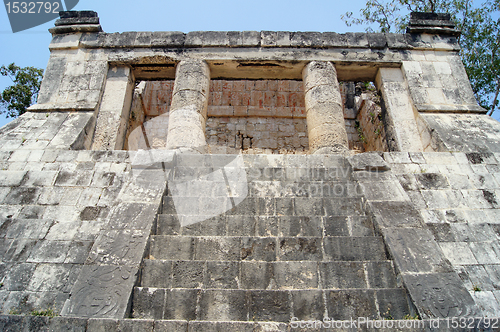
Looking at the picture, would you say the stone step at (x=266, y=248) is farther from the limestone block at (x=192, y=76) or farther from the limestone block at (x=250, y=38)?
the limestone block at (x=250, y=38)

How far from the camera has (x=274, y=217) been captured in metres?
4.40

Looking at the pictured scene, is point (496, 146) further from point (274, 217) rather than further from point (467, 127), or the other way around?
point (274, 217)

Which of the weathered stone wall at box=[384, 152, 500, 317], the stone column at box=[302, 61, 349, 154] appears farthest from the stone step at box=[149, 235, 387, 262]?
the stone column at box=[302, 61, 349, 154]

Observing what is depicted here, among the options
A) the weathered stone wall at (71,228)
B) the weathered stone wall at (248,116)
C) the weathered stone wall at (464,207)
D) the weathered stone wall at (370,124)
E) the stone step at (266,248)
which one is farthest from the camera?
the weathered stone wall at (248,116)

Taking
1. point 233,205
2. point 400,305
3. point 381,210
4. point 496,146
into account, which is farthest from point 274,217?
point 496,146

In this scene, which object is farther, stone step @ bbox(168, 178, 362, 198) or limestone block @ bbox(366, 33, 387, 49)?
limestone block @ bbox(366, 33, 387, 49)

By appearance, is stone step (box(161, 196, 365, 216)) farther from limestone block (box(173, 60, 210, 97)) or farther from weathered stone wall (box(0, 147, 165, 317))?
limestone block (box(173, 60, 210, 97))

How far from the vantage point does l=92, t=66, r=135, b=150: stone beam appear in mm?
7230

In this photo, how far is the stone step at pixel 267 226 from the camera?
4262 millimetres

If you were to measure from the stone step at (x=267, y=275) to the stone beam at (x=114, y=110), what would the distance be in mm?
4145

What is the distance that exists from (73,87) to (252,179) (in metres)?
4.98

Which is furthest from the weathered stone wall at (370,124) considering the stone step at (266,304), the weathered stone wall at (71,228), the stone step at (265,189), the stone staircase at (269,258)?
the weathered stone wall at (71,228)

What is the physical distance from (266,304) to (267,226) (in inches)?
44.4

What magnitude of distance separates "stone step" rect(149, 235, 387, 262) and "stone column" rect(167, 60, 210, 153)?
308cm
